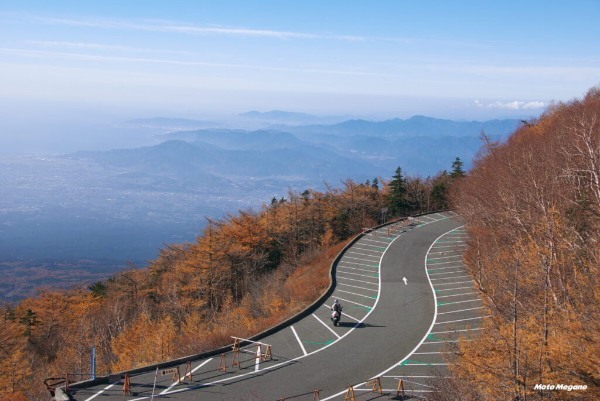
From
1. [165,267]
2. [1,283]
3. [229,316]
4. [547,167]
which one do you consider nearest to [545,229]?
[547,167]

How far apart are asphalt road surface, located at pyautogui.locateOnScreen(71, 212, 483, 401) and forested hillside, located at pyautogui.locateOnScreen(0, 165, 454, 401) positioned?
2.37 meters

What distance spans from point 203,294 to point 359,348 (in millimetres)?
19973

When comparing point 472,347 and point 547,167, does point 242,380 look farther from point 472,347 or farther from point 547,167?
point 547,167

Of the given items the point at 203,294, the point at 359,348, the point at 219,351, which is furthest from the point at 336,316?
the point at 203,294

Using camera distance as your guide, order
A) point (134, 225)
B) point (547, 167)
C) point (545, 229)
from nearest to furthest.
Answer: point (545, 229), point (547, 167), point (134, 225)

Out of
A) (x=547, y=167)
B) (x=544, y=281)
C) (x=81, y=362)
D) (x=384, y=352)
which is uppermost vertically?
(x=547, y=167)

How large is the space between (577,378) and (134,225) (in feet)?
653

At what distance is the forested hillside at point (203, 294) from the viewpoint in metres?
26.2

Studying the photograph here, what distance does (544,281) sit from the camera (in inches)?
436

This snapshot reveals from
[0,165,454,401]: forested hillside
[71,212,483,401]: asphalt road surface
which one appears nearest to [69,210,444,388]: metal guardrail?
[71,212,483,401]: asphalt road surface

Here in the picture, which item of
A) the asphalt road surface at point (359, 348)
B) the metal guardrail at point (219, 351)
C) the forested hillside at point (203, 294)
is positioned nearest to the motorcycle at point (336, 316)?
the asphalt road surface at point (359, 348)

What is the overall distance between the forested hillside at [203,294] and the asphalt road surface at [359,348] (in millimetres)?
2372

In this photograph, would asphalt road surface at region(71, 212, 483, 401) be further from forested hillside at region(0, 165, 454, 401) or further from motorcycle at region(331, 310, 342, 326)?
forested hillside at region(0, 165, 454, 401)

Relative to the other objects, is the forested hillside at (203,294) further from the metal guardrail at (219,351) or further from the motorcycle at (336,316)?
the motorcycle at (336,316)
